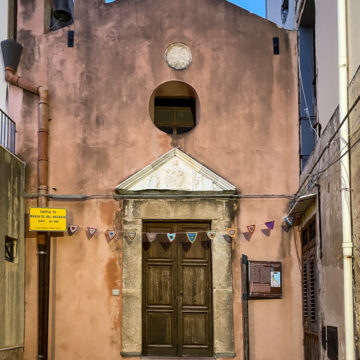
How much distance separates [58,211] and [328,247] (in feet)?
15.4

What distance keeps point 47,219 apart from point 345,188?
215 inches

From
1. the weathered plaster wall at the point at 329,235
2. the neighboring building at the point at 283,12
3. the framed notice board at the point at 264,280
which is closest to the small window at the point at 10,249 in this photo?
the framed notice board at the point at 264,280

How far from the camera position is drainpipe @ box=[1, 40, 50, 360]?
35.3ft

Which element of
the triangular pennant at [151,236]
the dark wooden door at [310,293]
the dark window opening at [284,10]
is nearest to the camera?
the dark wooden door at [310,293]

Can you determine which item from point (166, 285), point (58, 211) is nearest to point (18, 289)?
point (58, 211)

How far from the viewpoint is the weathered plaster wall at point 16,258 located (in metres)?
9.97

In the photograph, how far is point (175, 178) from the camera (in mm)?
11234

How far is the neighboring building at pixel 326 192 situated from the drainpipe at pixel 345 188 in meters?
0.06

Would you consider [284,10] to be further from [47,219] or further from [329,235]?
[329,235]

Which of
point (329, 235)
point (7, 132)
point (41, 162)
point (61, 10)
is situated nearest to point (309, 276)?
point (329, 235)

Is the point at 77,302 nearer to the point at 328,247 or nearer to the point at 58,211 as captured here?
the point at 58,211

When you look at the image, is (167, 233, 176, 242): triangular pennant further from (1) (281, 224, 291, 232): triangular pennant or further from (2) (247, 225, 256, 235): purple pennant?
(1) (281, 224, 291, 232): triangular pennant

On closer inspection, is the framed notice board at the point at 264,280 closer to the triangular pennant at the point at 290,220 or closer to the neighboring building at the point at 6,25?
the triangular pennant at the point at 290,220

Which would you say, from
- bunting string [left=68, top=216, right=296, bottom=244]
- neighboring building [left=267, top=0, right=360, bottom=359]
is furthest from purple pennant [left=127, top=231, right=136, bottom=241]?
neighboring building [left=267, top=0, right=360, bottom=359]
